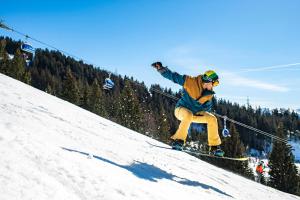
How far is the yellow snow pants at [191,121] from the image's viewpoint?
27.2 feet

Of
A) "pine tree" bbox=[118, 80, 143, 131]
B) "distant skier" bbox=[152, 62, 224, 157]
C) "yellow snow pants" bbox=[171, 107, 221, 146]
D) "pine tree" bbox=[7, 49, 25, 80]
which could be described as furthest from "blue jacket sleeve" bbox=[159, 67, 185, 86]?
"pine tree" bbox=[7, 49, 25, 80]

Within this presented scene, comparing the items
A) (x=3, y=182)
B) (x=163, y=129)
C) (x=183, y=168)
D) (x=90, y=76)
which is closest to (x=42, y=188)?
(x=3, y=182)

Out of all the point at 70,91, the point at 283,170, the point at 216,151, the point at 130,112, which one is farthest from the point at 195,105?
the point at 70,91

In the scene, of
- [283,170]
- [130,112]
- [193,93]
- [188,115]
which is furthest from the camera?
[130,112]

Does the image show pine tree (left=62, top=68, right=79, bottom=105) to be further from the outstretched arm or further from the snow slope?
the outstretched arm

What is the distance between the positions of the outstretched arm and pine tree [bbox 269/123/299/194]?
45.1 meters

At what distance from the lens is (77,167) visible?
173 inches

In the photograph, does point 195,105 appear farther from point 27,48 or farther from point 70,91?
point 70,91

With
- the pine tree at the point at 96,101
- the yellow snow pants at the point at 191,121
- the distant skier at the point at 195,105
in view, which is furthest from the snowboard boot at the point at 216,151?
the pine tree at the point at 96,101

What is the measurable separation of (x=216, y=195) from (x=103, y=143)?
2488 mm

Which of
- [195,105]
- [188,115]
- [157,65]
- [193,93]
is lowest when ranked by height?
[188,115]

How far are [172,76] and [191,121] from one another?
1.26m

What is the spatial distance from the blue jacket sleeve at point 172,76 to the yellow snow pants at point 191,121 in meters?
0.70

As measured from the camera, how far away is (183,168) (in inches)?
298
